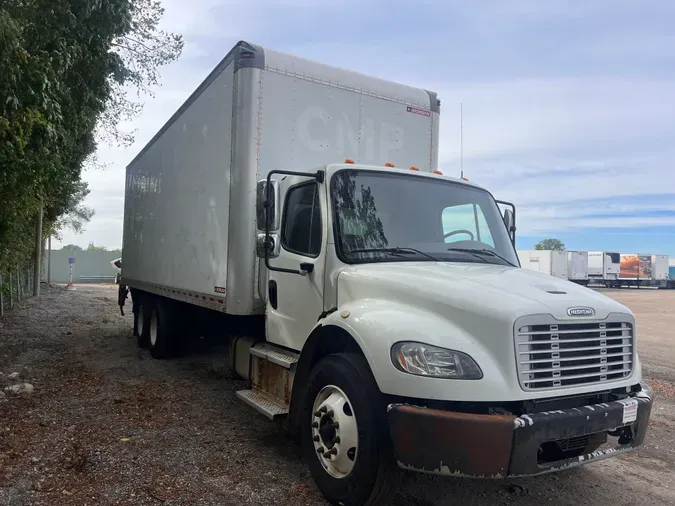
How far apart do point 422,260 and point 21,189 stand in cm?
650

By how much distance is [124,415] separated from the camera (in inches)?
229

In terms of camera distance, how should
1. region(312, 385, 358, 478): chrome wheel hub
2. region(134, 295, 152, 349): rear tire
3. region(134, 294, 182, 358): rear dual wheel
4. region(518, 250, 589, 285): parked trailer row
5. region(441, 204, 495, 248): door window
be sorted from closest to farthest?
1. region(312, 385, 358, 478): chrome wheel hub
2. region(441, 204, 495, 248): door window
3. region(134, 294, 182, 358): rear dual wheel
4. region(134, 295, 152, 349): rear tire
5. region(518, 250, 589, 285): parked trailer row

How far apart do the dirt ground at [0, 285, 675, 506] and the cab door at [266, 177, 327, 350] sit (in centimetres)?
111

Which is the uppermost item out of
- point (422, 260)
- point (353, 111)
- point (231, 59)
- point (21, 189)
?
point (231, 59)

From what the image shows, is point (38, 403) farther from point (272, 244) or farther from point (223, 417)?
point (272, 244)

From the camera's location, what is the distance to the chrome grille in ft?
10.4

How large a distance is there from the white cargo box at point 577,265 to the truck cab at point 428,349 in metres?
46.4

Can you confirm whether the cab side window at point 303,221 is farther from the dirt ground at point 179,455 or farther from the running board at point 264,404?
the dirt ground at point 179,455

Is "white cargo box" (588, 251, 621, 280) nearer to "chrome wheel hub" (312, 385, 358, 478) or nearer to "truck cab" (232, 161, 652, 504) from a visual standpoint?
"truck cab" (232, 161, 652, 504)

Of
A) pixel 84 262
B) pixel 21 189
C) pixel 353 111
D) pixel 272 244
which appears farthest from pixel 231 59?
pixel 84 262

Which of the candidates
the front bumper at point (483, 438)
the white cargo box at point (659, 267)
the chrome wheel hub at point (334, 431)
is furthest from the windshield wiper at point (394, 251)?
the white cargo box at point (659, 267)

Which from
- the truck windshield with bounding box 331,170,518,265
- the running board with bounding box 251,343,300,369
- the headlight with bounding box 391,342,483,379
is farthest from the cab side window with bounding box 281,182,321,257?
the headlight with bounding box 391,342,483,379

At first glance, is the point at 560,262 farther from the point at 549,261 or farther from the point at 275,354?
the point at 275,354

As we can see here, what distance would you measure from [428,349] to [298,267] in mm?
1760
